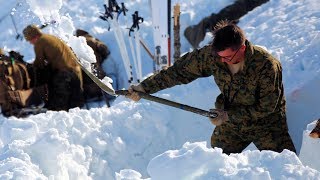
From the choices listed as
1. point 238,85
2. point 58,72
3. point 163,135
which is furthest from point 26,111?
point 238,85

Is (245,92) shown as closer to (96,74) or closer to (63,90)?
(96,74)

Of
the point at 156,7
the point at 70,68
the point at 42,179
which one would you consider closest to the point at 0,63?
the point at 70,68

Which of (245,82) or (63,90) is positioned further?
(63,90)

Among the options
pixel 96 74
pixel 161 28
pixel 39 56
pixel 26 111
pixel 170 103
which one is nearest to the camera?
pixel 170 103

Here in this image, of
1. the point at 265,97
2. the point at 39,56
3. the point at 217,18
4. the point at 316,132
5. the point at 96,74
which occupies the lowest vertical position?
the point at 217,18

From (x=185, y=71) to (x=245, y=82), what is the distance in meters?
0.51

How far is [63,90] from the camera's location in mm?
7586

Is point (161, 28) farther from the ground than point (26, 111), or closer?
farther from the ground

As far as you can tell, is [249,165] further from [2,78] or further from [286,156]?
[2,78]

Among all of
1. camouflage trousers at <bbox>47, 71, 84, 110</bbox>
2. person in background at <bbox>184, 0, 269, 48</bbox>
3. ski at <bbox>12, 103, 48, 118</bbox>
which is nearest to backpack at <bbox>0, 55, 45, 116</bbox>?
ski at <bbox>12, 103, 48, 118</bbox>

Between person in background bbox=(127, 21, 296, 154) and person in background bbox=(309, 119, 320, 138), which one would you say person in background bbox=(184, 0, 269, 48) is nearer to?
person in background bbox=(127, 21, 296, 154)

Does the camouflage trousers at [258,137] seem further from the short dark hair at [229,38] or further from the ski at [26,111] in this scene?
the ski at [26,111]

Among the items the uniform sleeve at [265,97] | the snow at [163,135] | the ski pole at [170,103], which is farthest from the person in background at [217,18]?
the uniform sleeve at [265,97]

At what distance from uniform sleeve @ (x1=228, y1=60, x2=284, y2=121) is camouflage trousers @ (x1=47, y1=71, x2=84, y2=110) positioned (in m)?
4.40
